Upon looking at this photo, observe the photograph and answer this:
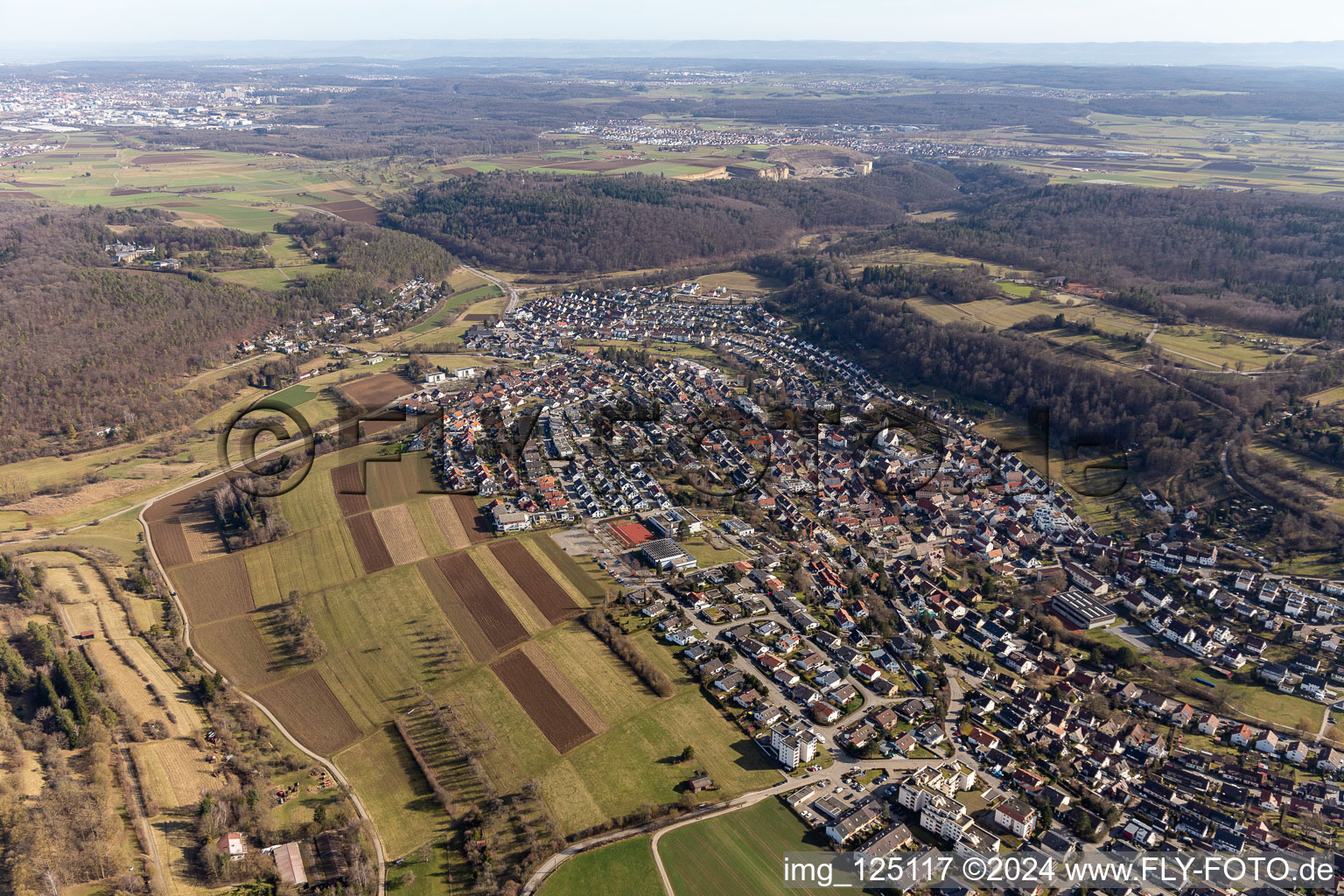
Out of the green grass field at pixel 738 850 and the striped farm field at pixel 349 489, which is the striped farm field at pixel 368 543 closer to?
the striped farm field at pixel 349 489

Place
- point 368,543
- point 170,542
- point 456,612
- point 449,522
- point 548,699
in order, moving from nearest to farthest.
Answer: point 548,699 → point 456,612 → point 368,543 → point 170,542 → point 449,522

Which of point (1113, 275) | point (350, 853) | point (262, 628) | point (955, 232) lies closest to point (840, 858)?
point (350, 853)

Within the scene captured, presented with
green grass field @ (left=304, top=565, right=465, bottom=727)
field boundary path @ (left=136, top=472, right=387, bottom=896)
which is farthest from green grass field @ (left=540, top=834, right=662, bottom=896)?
green grass field @ (left=304, top=565, right=465, bottom=727)

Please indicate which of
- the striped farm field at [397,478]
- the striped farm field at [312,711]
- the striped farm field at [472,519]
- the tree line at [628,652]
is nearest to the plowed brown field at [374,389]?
the striped farm field at [397,478]

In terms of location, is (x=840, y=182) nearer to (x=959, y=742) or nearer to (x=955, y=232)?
(x=955, y=232)

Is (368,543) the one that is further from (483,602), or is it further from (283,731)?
(283,731)

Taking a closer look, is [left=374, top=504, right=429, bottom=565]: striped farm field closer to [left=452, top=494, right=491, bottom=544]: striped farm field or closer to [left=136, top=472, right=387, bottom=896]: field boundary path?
[left=452, top=494, right=491, bottom=544]: striped farm field

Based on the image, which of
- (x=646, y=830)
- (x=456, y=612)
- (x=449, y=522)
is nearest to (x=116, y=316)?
(x=449, y=522)
